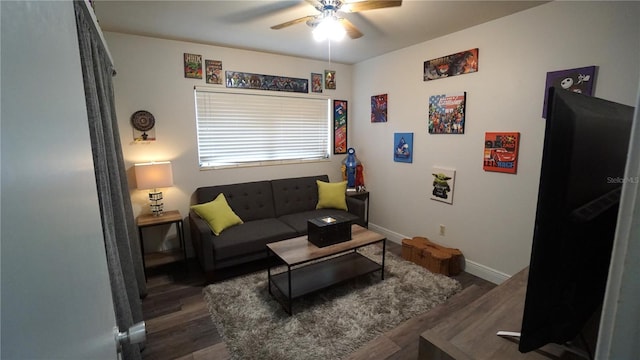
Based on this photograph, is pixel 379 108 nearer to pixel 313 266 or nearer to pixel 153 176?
pixel 313 266

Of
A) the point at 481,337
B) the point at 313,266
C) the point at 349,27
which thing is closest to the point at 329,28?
the point at 349,27

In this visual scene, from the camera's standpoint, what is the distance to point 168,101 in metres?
3.12

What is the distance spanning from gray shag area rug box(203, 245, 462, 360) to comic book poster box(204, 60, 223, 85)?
231 centimetres

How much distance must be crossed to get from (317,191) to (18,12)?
3.67 meters

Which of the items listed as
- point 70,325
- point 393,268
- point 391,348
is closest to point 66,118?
point 70,325

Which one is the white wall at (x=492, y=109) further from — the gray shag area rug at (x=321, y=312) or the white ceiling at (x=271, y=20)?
the gray shag area rug at (x=321, y=312)

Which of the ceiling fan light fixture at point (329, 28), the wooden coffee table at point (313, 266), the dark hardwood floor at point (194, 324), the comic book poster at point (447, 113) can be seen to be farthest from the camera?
the comic book poster at point (447, 113)

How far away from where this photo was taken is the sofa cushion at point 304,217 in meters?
3.19

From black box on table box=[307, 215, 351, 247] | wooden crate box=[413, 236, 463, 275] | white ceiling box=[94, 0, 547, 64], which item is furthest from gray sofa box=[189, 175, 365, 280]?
white ceiling box=[94, 0, 547, 64]

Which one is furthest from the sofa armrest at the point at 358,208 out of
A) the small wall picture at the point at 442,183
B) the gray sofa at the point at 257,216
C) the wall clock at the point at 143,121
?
Result: the wall clock at the point at 143,121

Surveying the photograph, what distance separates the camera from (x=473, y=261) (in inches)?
116

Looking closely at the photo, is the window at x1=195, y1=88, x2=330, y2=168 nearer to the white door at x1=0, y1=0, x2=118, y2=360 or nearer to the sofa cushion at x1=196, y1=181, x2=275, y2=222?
the sofa cushion at x1=196, y1=181, x2=275, y2=222

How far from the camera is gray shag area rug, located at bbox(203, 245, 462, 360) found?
1949 mm

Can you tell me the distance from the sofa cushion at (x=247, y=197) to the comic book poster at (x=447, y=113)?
220 cm
